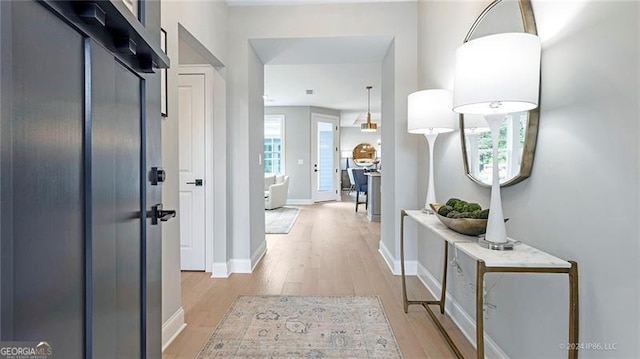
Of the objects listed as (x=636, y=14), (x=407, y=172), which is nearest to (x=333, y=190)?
(x=407, y=172)

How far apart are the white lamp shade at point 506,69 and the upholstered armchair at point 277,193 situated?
612 centimetres

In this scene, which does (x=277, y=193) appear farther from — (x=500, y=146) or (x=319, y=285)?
(x=500, y=146)

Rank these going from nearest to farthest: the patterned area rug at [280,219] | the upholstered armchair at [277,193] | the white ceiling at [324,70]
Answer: the white ceiling at [324,70] < the patterned area rug at [280,219] < the upholstered armchair at [277,193]

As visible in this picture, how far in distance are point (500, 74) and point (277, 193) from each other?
6689 mm

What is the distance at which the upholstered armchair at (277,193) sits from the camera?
7398 millimetres

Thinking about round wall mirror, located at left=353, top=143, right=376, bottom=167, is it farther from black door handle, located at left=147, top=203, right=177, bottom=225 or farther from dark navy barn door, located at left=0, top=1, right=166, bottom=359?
dark navy barn door, located at left=0, top=1, right=166, bottom=359

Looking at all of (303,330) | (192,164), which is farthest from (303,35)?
(303,330)

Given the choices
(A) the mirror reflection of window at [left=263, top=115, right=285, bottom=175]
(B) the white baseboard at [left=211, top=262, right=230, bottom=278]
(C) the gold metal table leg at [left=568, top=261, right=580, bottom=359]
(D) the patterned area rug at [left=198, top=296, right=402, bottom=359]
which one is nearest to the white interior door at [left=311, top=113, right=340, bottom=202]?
(A) the mirror reflection of window at [left=263, top=115, right=285, bottom=175]

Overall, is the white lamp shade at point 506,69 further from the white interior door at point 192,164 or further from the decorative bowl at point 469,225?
the white interior door at point 192,164

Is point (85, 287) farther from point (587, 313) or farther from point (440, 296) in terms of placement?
point (440, 296)

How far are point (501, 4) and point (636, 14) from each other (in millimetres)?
796

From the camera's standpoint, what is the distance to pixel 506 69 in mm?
1219

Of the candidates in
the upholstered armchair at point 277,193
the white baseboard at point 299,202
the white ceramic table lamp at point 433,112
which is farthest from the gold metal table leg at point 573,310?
the white baseboard at point 299,202

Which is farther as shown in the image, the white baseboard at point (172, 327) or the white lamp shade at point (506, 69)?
the white baseboard at point (172, 327)
